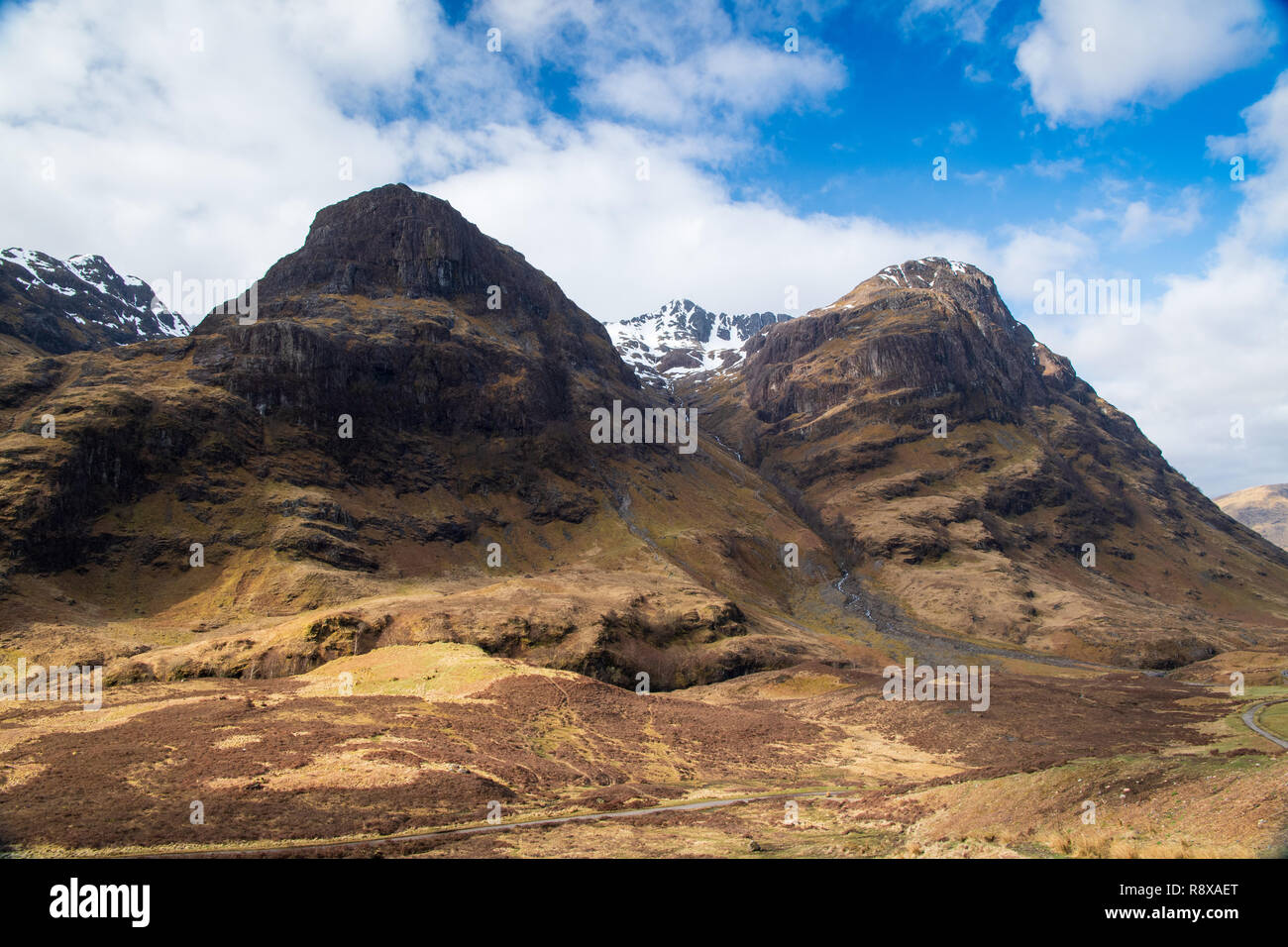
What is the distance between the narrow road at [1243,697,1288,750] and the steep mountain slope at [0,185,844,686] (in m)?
53.8

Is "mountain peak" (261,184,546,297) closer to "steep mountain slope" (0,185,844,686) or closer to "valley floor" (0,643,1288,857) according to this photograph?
"steep mountain slope" (0,185,844,686)

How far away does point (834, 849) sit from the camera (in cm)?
2594

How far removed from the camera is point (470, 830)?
30.9 metres

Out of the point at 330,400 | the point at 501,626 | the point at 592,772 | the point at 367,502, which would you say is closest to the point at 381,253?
the point at 330,400

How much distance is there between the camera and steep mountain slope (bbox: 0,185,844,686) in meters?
87.4

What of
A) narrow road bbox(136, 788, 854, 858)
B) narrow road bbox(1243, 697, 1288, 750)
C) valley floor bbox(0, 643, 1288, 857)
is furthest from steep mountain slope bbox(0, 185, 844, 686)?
narrow road bbox(1243, 697, 1288, 750)

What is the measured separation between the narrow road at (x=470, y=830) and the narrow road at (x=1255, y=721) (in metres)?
22.9

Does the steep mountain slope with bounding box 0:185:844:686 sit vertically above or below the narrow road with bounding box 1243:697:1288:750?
above

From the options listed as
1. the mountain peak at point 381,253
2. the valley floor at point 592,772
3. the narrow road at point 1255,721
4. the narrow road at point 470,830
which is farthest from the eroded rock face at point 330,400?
Answer: the narrow road at point 1255,721

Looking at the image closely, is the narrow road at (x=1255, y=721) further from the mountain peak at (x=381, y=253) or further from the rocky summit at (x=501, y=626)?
the mountain peak at (x=381, y=253)

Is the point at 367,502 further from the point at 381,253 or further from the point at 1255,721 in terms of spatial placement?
the point at 1255,721

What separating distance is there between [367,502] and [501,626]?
62.3m

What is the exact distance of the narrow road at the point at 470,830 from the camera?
25469 mm
